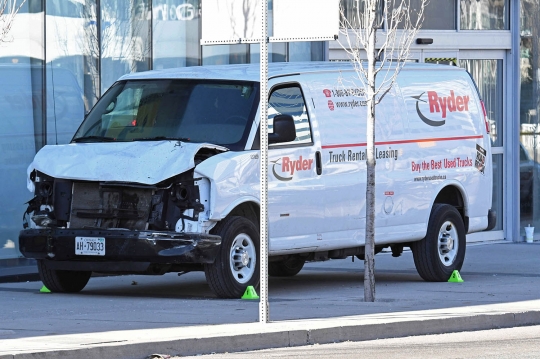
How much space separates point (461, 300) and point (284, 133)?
2.50m

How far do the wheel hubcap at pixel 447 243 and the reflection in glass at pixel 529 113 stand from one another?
7575 mm

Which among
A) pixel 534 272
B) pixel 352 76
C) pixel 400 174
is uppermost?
pixel 352 76

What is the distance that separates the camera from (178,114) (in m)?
13.7

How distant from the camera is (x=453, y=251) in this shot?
1595cm

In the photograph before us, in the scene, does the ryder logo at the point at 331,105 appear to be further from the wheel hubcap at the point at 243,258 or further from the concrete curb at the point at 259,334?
the concrete curb at the point at 259,334

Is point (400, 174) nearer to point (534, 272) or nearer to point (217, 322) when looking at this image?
point (534, 272)

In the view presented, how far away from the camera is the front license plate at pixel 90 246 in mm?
12766

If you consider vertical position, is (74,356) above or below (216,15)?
below

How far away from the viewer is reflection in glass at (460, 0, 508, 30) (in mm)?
22406

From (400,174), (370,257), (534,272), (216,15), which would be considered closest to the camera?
(216,15)

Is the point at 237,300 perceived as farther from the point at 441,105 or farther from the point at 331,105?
the point at 441,105

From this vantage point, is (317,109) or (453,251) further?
(453,251)

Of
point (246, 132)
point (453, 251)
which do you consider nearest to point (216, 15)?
point (246, 132)

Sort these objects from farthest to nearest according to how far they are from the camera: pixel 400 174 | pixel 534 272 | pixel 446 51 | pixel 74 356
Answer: pixel 446 51
pixel 534 272
pixel 400 174
pixel 74 356
